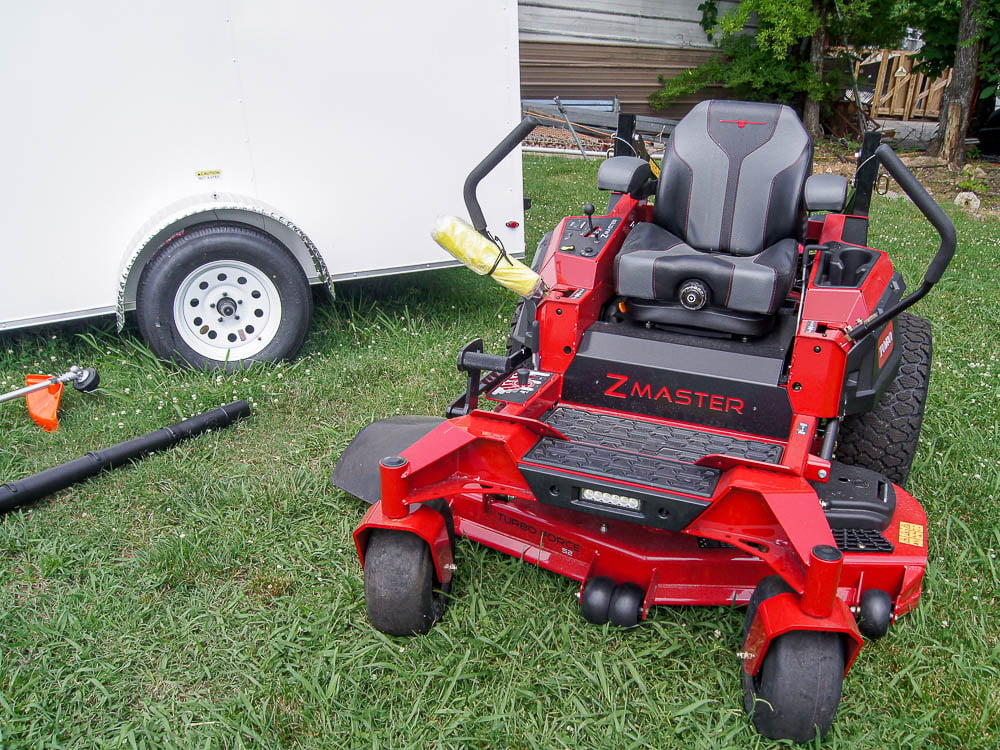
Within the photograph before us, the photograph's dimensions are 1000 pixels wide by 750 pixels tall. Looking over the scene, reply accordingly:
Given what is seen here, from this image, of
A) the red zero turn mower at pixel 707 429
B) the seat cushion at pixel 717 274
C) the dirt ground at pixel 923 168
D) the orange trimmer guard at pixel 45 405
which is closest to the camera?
the red zero turn mower at pixel 707 429

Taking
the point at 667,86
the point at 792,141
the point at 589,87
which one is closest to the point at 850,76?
the point at 667,86

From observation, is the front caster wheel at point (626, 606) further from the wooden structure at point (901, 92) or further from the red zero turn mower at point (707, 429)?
the wooden structure at point (901, 92)

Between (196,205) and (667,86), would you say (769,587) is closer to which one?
(196,205)

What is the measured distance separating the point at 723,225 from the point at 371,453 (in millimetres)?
1821

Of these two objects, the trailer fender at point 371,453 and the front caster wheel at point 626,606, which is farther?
the trailer fender at point 371,453

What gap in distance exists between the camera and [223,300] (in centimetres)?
451

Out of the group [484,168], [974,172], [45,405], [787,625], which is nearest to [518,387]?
[484,168]

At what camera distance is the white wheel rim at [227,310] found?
444 cm

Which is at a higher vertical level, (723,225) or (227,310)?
(723,225)

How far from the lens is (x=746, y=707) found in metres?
2.38

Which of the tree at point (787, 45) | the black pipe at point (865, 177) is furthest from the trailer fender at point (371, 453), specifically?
the tree at point (787, 45)

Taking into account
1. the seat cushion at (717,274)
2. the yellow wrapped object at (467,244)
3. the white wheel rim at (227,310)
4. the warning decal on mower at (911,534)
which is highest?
the yellow wrapped object at (467,244)

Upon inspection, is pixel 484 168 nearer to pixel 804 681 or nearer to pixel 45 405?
pixel 804 681

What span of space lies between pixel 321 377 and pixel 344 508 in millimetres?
1250
